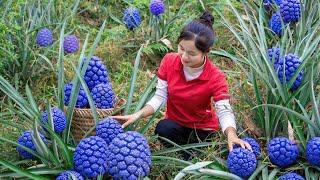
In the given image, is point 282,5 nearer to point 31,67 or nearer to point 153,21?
point 153,21

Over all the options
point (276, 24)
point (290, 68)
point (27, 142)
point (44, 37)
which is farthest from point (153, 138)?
point (276, 24)

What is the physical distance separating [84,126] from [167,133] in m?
0.50

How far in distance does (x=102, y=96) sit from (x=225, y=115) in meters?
0.65

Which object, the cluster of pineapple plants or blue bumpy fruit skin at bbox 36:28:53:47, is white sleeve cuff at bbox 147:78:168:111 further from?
blue bumpy fruit skin at bbox 36:28:53:47

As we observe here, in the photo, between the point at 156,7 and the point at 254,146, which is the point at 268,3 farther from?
the point at 254,146

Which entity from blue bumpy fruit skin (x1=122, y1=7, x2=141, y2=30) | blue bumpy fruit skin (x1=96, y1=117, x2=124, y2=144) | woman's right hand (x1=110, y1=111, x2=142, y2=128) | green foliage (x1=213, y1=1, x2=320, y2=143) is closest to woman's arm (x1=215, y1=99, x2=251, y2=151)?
green foliage (x1=213, y1=1, x2=320, y2=143)

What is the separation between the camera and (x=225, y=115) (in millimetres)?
2928

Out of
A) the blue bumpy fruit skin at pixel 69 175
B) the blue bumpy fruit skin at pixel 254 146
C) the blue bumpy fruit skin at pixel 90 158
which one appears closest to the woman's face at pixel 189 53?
the blue bumpy fruit skin at pixel 254 146

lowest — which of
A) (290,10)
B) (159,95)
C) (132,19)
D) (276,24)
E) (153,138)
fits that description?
(153,138)

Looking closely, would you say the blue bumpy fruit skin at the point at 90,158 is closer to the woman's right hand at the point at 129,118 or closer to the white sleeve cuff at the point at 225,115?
the woman's right hand at the point at 129,118

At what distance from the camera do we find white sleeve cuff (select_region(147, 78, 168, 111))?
306cm

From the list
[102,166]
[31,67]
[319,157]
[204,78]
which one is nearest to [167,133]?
[204,78]

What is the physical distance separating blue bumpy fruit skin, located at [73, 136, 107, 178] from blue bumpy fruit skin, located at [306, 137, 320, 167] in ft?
3.18

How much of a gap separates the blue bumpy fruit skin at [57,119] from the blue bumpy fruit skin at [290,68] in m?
1.17
